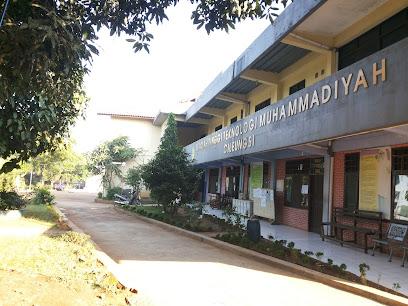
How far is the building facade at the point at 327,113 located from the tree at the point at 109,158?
50.4 feet

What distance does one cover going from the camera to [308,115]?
8.48 m

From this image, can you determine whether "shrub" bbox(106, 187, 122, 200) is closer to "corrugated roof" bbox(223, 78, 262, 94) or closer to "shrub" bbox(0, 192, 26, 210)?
"corrugated roof" bbox(223, 78, 262, 94)

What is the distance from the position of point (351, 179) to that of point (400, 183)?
5.68ft

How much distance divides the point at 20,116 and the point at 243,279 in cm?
535

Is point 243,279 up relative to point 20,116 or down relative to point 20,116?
down

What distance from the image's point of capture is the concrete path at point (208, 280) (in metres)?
4.72

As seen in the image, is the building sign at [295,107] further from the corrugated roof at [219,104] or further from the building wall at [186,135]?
the building wall at [186,135]

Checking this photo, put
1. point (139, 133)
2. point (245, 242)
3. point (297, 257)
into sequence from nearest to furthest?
point (297, 257) → point (245, 242) → point (139, 133)

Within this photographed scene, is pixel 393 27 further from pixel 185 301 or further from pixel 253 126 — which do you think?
pixel 185 301

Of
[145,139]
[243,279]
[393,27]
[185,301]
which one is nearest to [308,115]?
[393,27]

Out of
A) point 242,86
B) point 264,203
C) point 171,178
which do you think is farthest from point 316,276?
point 242,86

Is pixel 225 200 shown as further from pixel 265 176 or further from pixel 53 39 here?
pixel 53 39

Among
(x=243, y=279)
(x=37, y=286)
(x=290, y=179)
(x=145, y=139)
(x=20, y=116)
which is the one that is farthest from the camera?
(x=145, y=139)

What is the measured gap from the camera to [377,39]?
883 centimetres
